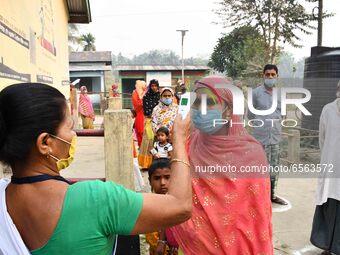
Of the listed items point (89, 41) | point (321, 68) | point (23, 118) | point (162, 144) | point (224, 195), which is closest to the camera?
point (23, 118)

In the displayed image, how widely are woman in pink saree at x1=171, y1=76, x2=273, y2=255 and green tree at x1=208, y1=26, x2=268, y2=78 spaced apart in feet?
48.2

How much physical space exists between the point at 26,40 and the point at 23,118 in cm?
370

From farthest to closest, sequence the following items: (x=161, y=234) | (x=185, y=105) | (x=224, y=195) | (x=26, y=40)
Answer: (x=26, y=40) < (x=161, y=234) < (x=224, y=195) < (x=185, y=105)

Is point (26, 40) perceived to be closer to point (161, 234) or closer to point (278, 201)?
point (161, 234)

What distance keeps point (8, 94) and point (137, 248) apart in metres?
1.19

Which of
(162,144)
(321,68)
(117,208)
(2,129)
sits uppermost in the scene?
(321,68)

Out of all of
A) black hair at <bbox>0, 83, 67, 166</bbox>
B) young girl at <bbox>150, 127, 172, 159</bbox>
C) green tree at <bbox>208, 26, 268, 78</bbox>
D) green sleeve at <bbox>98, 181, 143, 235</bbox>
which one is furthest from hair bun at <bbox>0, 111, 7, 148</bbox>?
green tree at <bbox>208, 26, 268, 78</bbox>

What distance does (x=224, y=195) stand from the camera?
1.63 meters

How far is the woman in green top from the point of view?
94cm

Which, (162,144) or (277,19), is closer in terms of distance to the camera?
(162,144)

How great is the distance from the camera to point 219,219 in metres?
1.62

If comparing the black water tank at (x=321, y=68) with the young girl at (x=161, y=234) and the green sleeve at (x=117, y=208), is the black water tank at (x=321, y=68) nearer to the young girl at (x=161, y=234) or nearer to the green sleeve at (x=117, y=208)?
the young girl at (x=161, y=234)

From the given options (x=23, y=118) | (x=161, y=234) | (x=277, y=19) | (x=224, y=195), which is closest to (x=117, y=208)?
(x=23, y=118)

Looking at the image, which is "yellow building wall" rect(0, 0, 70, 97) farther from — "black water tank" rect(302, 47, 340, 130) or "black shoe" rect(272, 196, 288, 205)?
"black water tank" rect(302, 47, 340, 130)
